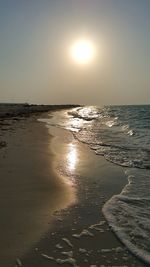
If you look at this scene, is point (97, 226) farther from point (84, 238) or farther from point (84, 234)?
point (84, 238)

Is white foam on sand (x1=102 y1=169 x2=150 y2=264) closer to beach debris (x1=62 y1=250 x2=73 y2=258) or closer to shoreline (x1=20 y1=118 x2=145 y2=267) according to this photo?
shoreline (x1=20 y1=118 x2=145 y2=267)

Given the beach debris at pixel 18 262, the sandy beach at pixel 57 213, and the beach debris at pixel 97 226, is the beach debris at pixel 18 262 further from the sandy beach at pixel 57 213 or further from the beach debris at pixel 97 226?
the beach debris at pixel 97 226

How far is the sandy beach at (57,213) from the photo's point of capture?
6316 millimetres

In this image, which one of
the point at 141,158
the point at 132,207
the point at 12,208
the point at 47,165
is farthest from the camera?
the point at 141,158

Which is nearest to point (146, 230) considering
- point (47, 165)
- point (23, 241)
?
point (23, 241)

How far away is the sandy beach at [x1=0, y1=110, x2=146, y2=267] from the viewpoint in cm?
632

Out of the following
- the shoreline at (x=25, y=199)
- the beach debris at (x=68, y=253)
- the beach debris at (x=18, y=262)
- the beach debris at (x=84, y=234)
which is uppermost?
the shoreline at (x=25, y=199)

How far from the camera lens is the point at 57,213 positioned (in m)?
8.29

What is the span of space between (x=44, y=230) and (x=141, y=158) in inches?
390

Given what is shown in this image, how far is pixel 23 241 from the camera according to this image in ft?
21.9

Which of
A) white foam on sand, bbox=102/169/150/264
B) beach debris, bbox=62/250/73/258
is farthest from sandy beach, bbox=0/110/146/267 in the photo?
white foam on sand, bbox=102/169/150/264

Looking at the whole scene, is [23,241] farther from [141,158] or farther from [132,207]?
[141,158]

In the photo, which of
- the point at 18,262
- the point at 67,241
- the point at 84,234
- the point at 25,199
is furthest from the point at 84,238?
the point at 25,199

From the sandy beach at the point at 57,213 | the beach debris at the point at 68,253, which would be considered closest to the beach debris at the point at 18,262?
the sandy beach at the point at 57,213
